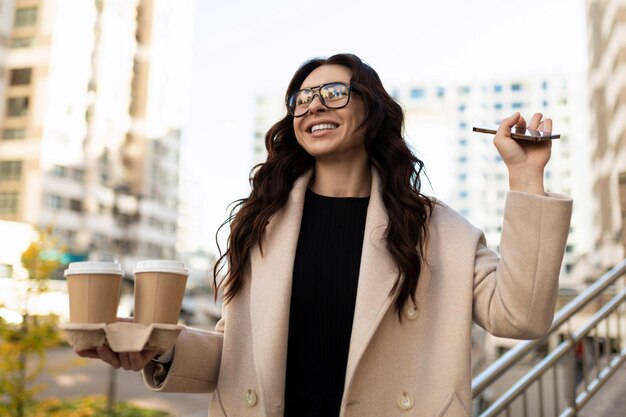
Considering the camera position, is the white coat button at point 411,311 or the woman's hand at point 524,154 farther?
the white coat button at point 411,311

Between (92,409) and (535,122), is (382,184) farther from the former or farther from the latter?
(92,409)

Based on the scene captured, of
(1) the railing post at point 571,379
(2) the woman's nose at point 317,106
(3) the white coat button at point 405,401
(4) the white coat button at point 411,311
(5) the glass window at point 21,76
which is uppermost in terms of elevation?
(5) the glass window at point 21,76

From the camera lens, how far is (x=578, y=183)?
76.2 m

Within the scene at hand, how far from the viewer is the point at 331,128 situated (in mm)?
1986

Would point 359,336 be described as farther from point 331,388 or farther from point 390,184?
point 390,184

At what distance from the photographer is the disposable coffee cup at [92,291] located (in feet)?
4.64

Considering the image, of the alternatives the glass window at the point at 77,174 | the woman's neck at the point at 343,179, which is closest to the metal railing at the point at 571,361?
the woman's neck at the point at 343,179

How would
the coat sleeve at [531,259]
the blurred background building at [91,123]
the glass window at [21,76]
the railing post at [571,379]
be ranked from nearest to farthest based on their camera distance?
the coat sleeve at [531,259], the railing post at [571,379], the blurred background building at [91,123], the glass window at [21,76]

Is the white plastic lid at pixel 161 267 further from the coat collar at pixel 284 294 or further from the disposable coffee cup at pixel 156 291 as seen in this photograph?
the coat collar at pixel 284 294

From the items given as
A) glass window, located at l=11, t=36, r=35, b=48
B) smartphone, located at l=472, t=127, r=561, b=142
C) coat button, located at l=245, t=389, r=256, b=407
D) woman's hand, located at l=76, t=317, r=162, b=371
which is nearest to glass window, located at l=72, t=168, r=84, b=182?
glass window, located at l=11, t=36, r=35, b=48

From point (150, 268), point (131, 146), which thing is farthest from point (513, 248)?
point (131, 146)

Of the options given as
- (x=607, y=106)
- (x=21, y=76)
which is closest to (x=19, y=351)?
(x=21, y=76)

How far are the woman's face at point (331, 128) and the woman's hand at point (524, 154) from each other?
1.65 feet

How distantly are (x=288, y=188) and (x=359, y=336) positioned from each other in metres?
0.65
